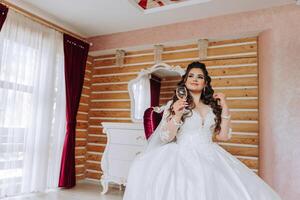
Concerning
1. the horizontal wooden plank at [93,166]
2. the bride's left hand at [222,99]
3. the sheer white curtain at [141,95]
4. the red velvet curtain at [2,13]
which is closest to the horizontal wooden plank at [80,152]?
the horizontal wooden plank at [93,166]

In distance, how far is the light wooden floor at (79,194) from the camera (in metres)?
2.83

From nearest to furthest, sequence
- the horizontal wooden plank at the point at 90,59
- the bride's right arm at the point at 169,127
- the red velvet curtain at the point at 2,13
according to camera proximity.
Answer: the bride's right arm at the point at 169,127, the red velvet curtain at the point at 2,13, the horizontal wooden plank at the point at 90,59

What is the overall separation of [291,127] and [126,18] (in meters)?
2.33

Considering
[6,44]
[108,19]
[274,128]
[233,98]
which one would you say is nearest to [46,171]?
[6,44]

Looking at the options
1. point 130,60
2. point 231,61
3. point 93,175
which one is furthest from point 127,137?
point 231,61

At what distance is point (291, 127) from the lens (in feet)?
8.24

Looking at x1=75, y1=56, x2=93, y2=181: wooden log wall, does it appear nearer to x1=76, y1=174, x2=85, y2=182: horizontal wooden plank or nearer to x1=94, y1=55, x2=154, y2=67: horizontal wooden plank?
x1=76, y1=174, x2=85, y2=182: horizontal wooden plank

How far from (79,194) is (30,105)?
4.14 feet

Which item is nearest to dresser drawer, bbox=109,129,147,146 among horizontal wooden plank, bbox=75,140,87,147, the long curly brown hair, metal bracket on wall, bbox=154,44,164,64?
horizontal wooden plank, bbox=75,140,87,147

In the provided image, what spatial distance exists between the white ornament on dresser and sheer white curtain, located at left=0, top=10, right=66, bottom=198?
708 millimetres

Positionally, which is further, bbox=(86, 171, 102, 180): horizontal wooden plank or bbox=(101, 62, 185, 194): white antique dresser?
bbox=(86, 171, 102, 180): horizontal wooden plank

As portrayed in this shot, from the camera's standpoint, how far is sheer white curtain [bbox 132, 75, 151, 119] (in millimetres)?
3370

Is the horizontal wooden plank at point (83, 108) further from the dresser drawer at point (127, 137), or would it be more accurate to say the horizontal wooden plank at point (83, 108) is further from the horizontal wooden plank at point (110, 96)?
the dresser drawer at point (127, 137)

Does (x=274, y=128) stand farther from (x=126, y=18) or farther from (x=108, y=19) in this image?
(x=108, y=19)
